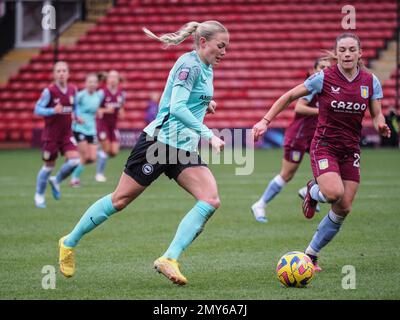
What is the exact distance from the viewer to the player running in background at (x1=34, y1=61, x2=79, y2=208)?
44.3 feet

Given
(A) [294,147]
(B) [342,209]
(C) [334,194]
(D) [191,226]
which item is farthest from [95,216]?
(A) [294,147]

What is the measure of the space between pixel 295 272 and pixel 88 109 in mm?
11973

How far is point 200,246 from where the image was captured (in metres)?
9.47

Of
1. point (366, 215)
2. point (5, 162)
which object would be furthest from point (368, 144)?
point (366, 215)

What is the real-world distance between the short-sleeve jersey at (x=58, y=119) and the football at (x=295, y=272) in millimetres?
7320

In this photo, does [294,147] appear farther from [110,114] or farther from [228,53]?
[228,53]

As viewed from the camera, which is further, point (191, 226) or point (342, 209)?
point (342, 209)

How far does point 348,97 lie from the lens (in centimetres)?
764

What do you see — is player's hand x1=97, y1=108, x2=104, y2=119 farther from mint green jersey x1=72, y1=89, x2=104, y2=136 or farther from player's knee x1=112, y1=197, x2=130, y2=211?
player's knee x1=112, y1=197, x2=130, y2=211

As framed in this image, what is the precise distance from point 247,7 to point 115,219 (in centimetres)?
2039

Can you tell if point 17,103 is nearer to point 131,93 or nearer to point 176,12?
point 131,93

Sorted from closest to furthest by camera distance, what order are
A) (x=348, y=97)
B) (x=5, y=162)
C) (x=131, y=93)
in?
(x=348, y=97) < (x=5, y=162) < (x=131, y=93)

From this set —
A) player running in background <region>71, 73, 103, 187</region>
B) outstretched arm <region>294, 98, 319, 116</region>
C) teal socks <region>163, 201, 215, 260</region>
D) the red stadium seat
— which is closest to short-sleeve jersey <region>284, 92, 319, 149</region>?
outstretched arm <region>294, 98, 319, 116</region>

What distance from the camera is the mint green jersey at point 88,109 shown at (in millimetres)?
17906
